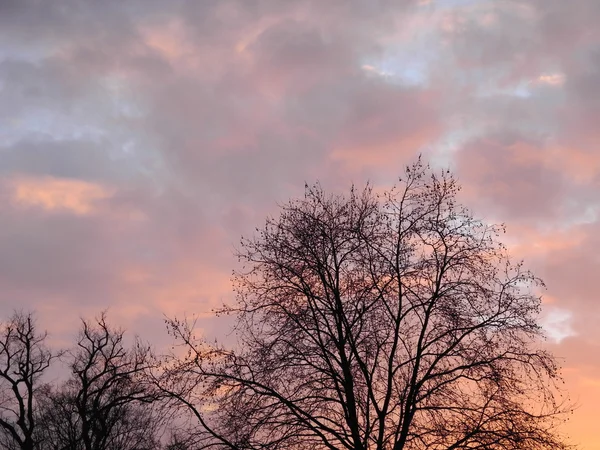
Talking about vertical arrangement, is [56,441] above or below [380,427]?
above

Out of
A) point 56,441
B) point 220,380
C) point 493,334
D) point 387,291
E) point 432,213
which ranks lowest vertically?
point 220,380

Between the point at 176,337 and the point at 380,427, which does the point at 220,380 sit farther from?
the point at 380,427

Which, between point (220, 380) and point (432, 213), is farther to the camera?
point (432, 213)

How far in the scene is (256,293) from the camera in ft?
64.0

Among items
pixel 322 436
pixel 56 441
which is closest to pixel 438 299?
pixel 322 436

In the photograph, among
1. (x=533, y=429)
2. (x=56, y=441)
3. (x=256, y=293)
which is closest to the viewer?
(x=533, y=429)

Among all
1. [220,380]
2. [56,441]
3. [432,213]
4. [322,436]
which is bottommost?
[322,436]

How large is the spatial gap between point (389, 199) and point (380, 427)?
19.7 ft

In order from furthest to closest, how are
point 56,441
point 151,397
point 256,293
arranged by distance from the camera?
point 56,441 < point 256,293 < point 151,397

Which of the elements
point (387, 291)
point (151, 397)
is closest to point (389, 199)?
point (387, 291)

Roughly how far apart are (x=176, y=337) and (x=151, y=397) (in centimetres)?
161

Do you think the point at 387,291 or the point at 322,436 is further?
the point at 387,291

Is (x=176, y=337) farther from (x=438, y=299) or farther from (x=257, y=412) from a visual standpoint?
(x=438, y=299)

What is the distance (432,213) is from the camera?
64.7 ft
